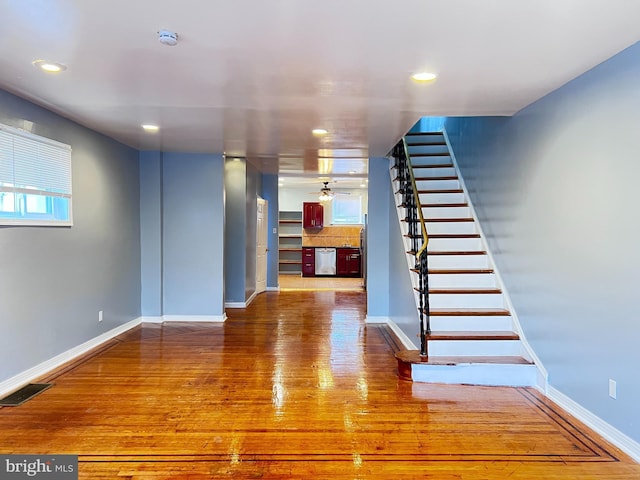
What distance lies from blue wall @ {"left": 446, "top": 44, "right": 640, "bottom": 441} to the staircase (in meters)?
0.24

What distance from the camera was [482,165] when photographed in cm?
479

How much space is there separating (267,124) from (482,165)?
242 cm

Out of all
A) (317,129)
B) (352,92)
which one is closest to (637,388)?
(352,92)

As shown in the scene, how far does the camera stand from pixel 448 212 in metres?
5.25

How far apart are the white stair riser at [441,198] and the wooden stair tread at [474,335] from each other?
1.97m

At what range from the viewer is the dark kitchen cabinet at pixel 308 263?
11875mm

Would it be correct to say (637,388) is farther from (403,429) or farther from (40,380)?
(40,380)

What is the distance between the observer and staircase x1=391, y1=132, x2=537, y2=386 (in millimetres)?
3633

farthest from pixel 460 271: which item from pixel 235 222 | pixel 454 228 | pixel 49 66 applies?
pixel 49 66

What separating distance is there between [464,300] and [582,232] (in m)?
1.56

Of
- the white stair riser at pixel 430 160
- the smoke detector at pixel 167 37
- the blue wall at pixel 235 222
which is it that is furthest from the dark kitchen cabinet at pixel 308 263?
the smoke detector at pixel 167 37

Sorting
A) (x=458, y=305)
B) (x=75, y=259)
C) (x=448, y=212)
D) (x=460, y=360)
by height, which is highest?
(x=448, y=212)

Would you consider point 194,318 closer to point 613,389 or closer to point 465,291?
point 465,291

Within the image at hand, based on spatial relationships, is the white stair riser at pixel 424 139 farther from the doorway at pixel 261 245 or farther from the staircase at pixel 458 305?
the doorway at pixel 261 245
